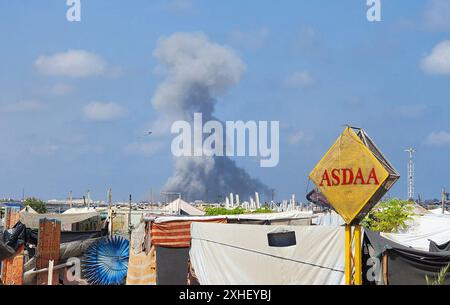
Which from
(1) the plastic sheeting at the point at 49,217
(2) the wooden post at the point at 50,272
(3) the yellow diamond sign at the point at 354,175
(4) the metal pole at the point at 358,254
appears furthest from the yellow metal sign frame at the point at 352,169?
(1) the plastic sheeting at the point at 49,217

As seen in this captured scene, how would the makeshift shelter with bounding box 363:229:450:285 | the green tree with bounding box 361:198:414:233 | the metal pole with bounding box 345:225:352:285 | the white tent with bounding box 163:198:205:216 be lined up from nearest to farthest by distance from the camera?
the metal pole with bounding box 345:225:352:285
the makeshift shelter with bounding box 363:229:450:285
the green tree with bounding box 361:198:414:233
the white tent with bounding box 163:198:205:216

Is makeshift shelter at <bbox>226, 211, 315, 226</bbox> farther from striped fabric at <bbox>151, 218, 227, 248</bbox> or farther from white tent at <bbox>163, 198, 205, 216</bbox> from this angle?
white tent at <bbox>163, 198, 205, 216</bbox>

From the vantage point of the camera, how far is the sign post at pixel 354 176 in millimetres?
8547

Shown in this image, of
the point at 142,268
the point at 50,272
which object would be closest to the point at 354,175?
the point at 50,272

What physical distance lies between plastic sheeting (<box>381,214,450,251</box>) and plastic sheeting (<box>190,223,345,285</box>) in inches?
164

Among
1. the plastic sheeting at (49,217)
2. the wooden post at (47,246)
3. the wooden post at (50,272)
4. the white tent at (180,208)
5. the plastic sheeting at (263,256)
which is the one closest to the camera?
the plastic sheeting at (263,256)

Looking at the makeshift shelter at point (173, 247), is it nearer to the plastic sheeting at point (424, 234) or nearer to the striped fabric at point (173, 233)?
the striped fabric at point (173, 233)

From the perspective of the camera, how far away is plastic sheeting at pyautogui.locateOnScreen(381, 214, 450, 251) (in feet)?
53.7

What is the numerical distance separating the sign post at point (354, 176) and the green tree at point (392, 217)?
14.5m

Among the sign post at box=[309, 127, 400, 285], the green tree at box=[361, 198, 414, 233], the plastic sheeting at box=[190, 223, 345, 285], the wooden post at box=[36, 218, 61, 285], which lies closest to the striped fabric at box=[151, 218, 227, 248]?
the plastic sheeting at box=[190, 223, 345, 285]
